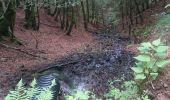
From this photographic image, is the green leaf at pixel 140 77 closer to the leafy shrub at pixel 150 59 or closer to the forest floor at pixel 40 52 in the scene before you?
the leafy shrub at pixel 150 59

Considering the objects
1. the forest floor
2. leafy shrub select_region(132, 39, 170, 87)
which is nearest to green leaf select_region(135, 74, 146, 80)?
leafy shrub select_region(132, 39, 170, 87)

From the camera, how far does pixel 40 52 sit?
18000 mm

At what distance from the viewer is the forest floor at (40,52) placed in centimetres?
887

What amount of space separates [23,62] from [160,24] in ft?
28.5

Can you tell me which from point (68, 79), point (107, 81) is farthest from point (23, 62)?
point (107, 81)

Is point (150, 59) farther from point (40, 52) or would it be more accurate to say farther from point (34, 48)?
point (34, 48)

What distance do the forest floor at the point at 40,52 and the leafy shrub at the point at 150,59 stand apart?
112 centimetres

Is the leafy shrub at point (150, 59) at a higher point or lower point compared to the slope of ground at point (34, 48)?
higher

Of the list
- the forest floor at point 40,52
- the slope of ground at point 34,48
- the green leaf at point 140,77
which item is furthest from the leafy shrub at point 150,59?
the slope of ground at point 34,48

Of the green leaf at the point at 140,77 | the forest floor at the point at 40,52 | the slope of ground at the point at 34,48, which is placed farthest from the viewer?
the slope of ground at the point at 34,48

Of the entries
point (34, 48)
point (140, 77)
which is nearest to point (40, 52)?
point (34, 48)

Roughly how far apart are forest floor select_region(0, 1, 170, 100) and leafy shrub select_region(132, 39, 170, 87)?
3.66ft

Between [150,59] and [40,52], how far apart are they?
37.8 feet

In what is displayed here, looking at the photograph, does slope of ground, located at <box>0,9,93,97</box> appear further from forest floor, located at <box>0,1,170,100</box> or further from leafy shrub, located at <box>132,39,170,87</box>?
leafy shrub, located at <box>132,39,170,87</box>
